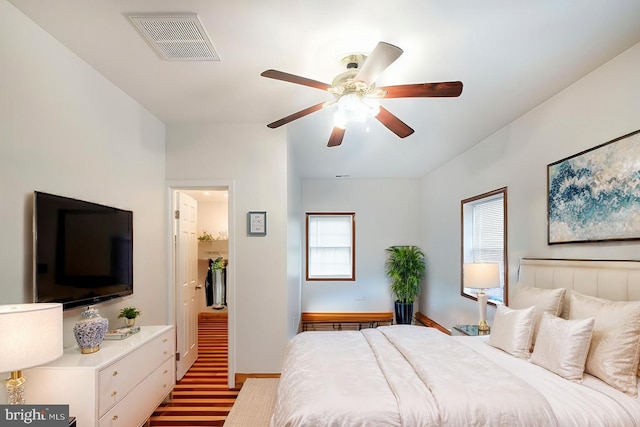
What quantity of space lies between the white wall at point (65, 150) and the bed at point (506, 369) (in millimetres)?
1580

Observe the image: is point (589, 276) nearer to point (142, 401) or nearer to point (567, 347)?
point (567, 347)

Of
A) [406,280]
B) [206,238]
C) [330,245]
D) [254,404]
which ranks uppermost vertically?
[206,238]

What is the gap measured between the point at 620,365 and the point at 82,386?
2.88 metres

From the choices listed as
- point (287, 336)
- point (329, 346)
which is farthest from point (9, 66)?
point (287, 336)

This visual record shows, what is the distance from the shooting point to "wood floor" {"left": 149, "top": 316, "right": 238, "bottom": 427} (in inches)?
124

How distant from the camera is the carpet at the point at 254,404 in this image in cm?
310

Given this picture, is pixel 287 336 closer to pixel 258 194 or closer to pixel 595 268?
pixel 258 194

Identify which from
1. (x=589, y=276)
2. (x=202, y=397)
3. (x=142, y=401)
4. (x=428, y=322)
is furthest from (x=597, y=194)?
(x=428, y=322)

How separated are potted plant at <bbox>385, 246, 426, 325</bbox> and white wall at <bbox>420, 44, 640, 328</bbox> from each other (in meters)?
0.65

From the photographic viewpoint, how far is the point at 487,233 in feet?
15.0

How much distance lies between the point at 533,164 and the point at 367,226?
3.87 m

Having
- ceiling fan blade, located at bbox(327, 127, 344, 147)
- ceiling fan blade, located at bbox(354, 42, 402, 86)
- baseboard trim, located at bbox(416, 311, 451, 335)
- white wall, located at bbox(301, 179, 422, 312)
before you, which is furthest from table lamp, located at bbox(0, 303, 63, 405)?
white wall, located at bbox(301, 179, 422, 312)

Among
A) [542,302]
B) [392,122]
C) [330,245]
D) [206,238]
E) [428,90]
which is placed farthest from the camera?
[330,245]

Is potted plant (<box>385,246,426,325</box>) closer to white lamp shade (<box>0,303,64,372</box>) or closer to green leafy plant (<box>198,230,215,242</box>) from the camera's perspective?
green leafy plant (<box>198,230,215,242</box>)
